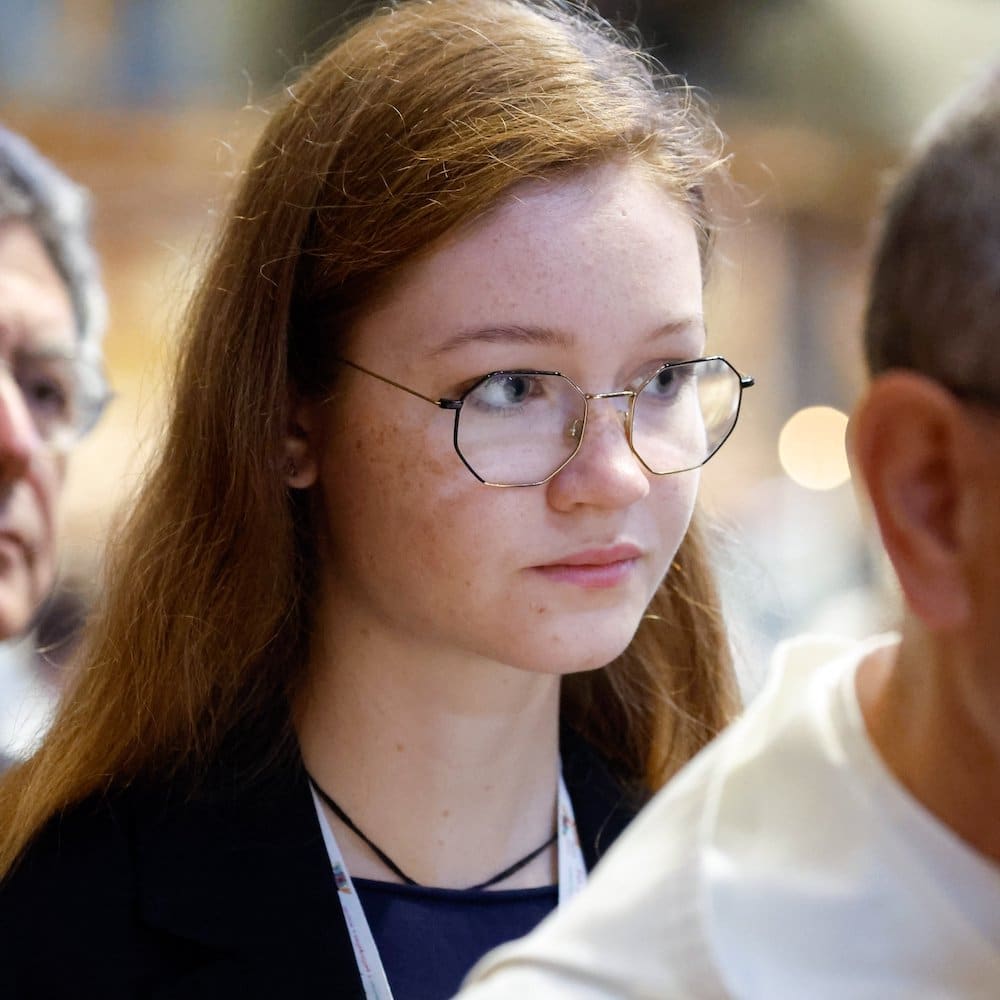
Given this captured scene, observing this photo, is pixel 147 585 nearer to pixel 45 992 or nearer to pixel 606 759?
pixel 45 992

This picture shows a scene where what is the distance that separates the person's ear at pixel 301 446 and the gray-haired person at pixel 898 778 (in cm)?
89

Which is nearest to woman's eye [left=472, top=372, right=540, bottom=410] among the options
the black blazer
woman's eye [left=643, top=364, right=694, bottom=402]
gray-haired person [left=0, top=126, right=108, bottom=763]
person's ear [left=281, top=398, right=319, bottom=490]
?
woman's eye [left=643, top=364, right=694, bottom=402]

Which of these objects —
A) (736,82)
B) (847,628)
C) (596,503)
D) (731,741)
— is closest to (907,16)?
(736,82)

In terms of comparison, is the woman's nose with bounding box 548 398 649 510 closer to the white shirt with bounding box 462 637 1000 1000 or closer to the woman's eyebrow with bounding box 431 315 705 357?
the woman's eyebrow with bounding box 431 315 705 357

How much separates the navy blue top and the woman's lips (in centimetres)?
47

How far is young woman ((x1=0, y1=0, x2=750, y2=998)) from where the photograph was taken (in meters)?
1.54

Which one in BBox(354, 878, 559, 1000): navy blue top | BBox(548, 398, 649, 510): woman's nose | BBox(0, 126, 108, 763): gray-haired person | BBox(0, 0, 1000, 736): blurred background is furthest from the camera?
BBox(0, 0, 1000, 736): blurred background

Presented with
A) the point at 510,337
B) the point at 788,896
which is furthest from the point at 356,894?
the point at 788,896

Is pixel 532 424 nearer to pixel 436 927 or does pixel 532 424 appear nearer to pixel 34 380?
pixel 436 927

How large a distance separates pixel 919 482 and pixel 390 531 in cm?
85

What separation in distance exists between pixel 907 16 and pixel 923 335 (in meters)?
3.64

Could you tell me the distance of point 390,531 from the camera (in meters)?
1.59

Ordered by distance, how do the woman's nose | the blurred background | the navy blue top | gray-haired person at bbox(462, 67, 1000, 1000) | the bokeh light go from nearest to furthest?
gray-haired person at bbox(462, 67, 1000, 1000) → the woman's nose → the navy blue top → the blurred background → the bokeh light

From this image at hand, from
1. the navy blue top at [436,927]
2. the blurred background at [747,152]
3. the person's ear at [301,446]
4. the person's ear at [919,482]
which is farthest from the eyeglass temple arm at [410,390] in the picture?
the blurred background at [747,152]
